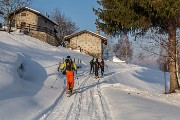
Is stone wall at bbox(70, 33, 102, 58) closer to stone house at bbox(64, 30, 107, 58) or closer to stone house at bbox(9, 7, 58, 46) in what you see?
stone house at bbox(64, 30, 107, 58)

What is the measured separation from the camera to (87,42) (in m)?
59.3

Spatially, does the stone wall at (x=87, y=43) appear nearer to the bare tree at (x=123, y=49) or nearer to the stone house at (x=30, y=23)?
the stone house at (x=30, y=23)

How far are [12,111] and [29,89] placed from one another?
4.53m

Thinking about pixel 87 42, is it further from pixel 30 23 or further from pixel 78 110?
pixel 78 110

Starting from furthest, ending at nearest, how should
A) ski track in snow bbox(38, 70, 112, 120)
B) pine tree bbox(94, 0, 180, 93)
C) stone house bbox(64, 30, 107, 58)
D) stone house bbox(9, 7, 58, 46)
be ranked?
1. stone house bbox(64, 30, 107, 58)
2. stone house bbox(9, 7, 58, 46)
3. pine tree bbox(94, 0, 180, 93)
4. ski track in snow bbox(38, 70, 112, 120)

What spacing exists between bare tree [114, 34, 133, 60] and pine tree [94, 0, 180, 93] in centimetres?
5444

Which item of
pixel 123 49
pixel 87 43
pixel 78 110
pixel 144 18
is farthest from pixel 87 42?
pixel 78 110

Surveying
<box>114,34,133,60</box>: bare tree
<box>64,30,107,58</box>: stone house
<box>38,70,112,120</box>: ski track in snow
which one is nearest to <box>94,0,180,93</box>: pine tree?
<box>38,70,112,120</box>: ski track in snow

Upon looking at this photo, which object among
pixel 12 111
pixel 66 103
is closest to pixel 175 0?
pixel 66 103

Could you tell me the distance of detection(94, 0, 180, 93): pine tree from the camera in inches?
559

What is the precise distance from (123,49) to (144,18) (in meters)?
62.2

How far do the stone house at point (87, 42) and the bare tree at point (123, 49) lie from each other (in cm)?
1366

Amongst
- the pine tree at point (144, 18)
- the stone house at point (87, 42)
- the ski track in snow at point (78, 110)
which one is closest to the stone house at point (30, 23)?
the stone house at point (87, 42)

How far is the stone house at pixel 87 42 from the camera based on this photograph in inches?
2334
